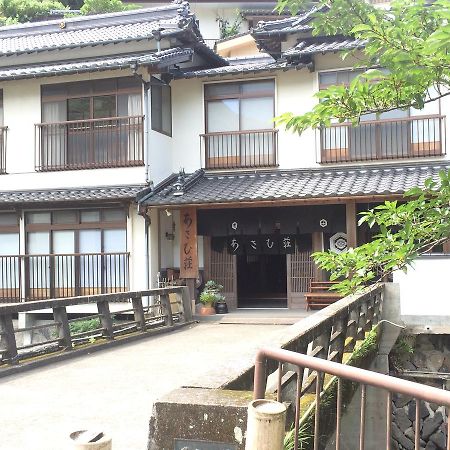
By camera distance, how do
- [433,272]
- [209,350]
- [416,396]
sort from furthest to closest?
[433,272], [209,350], [416,396]

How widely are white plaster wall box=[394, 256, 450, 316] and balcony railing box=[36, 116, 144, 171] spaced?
7.85 metres

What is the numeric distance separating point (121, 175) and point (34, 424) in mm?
10829

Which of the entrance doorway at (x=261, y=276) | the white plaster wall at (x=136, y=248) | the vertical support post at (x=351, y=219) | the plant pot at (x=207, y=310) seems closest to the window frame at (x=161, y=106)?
the white plaster wall at (x=136, y=248)

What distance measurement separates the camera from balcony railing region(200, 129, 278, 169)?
17.0m

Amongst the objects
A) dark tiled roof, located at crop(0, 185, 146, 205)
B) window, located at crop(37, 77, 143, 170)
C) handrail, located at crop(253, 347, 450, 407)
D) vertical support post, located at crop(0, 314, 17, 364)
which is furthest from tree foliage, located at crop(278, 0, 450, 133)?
window, located at crop(37, 77, 143, 170)

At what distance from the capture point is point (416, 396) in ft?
9.18

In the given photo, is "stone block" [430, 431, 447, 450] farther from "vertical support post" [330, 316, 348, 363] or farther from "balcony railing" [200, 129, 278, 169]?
"balcony railing" [200, 129, 278, 169]

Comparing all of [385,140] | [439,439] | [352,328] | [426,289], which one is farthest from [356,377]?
[385,140]

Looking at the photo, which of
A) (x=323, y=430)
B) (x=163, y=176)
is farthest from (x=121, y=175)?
(x=323, y=430)

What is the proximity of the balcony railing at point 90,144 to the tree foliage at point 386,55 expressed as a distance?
39.8 feet

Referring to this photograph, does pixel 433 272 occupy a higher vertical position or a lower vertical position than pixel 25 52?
lower

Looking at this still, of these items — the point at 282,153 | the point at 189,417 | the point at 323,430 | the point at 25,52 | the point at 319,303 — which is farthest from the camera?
the point at 25,52

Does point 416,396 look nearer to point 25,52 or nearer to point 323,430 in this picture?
point 323,430

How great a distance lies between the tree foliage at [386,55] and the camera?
3742mm
